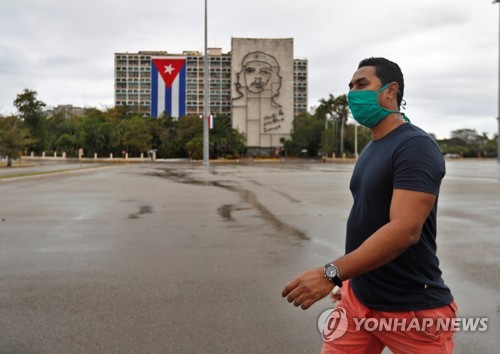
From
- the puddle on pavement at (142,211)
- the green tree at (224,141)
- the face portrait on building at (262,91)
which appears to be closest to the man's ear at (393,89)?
the puddle on pavement at (142,211)

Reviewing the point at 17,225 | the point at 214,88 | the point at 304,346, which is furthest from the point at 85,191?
the point at 214,88

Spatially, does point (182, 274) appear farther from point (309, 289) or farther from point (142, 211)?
point (142, 211)

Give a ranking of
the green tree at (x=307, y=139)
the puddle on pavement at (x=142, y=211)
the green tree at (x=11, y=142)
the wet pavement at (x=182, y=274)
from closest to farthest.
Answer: the wet pavement at (x=182, y=274), the puddle on pavement at (x=142, y=211), the green tree at (x=11, y=142), the green tree at (x=307, y=139)

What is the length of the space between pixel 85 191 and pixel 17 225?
7.74 metres

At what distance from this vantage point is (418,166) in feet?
6.33

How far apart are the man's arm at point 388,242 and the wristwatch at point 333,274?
16 mm

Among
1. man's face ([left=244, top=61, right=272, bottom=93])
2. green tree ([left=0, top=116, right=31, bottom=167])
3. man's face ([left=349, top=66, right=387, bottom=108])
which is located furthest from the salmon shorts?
man's face ([left=244, top=61, right=272, bottom=93])

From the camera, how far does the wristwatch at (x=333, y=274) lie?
77.2 inches

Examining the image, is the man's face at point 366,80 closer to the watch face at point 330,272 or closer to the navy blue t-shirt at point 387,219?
the navy blue t-shirt at point 387,219

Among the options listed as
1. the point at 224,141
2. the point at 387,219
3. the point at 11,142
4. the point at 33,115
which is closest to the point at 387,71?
the point at 387,219

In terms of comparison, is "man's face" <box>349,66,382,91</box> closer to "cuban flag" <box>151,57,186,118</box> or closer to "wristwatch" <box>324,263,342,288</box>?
"wristwatch" <box>324,263,342,288</box>

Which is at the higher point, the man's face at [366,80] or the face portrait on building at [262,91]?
the face portrait on building at [262,91]

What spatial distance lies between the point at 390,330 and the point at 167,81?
46891mm

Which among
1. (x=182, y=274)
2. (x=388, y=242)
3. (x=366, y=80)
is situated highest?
(x=366, y=80)
